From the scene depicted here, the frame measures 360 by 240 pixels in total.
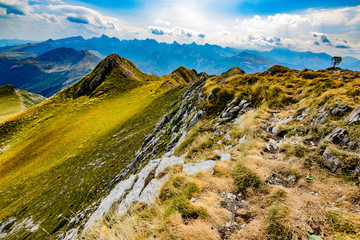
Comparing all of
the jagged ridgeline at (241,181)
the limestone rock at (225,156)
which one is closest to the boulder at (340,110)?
the jagged ridgeline at (241,181)

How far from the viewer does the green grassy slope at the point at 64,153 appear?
859 inches

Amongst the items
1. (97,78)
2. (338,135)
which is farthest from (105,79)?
(338,135)

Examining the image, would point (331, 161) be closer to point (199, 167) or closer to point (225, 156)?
point (225, 156)

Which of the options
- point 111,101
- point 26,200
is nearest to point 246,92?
point 26,200

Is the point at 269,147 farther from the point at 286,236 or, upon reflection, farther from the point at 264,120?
the point at 286,236

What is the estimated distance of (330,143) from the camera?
6.78 m

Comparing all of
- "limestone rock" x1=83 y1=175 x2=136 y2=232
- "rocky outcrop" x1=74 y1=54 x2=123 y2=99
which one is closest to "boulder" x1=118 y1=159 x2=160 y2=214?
"limestone rock" x1=83 y1=175 x2=136 y2=232

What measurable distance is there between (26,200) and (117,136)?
1903cm

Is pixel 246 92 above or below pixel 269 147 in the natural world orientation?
above

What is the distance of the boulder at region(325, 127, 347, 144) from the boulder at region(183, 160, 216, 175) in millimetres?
5772

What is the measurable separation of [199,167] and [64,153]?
147ft

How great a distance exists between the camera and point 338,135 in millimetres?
6965

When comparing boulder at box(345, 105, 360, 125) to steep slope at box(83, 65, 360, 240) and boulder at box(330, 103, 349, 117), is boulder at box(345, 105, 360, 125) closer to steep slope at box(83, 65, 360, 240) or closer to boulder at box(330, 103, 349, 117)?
steep slope at box(83, 65, 360, 240)

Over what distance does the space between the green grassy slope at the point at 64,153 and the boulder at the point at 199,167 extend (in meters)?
5.47
